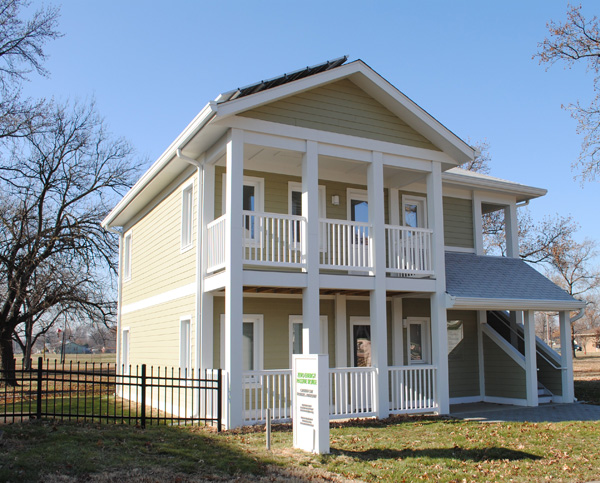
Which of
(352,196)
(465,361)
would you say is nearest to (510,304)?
(465,361)

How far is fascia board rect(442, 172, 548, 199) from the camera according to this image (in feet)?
56.3

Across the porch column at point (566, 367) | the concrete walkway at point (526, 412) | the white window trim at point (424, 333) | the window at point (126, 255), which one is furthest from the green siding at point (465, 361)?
the window at point (126, 255)

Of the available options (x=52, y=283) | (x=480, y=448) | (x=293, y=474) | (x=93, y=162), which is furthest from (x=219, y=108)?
(x=93, y=162)

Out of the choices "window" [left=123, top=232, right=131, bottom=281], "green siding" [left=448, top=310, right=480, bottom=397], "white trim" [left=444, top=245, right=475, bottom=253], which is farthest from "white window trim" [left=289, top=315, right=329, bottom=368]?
"window" [left=123, top=232, right=131, bottom=281]

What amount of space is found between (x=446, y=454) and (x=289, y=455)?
2433 mm

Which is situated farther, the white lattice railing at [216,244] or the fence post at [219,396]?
the white lattice railing at [216,244]

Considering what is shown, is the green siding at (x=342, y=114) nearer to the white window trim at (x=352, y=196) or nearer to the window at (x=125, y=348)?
the white window trim at (x=352, y=196)

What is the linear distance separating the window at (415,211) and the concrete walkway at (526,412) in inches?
206

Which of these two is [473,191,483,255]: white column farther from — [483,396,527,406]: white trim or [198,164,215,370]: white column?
[198,164,215,370]: white column

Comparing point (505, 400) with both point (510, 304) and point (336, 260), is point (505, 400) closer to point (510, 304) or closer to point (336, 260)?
point (510, 304)

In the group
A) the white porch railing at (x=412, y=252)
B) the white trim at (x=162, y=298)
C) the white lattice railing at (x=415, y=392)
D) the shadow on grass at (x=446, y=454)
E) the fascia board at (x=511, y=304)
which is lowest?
the shadow on grass at (x=446, y=454)

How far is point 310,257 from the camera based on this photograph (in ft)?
41.9

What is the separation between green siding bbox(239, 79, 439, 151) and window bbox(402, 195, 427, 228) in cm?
266

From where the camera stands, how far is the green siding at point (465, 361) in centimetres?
1725
